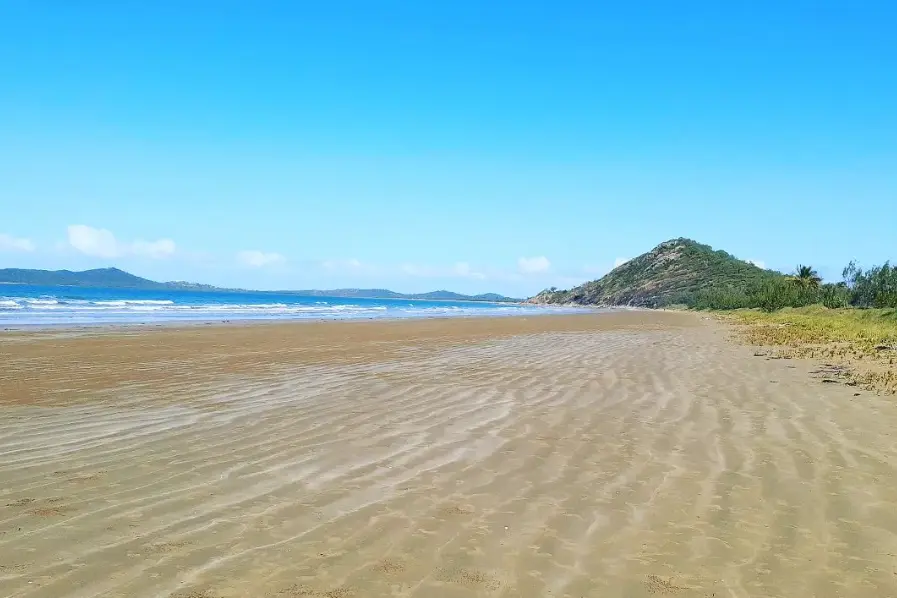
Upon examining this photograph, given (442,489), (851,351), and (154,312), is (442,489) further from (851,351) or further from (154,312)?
(154,312)

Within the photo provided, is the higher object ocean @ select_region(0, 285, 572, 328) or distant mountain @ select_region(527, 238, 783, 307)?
distant mountain @ select_region(527, 238, 783, 307)

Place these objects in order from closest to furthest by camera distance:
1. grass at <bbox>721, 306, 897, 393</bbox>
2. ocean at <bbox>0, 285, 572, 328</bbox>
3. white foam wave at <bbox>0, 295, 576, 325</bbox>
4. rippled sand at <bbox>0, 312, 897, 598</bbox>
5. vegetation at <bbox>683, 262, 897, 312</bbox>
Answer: rippled sand at <bbox>0, 312, 897, 598</bbox> → grass at <bbox>721, 306, 897, 393</bbox> → ocean at <bbox>0, 285, 572, 328</bbox> → white foam wave at <bbox>0, 295, 576, 325</bbox> → vegetation at <bbox>683, 262, 897, 312</bbox>

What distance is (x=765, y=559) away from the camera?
4.35m

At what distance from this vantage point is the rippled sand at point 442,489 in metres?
4.05

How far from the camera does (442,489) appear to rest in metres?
5.85

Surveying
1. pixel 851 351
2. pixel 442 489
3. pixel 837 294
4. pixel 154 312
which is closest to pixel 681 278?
pixel 837 294

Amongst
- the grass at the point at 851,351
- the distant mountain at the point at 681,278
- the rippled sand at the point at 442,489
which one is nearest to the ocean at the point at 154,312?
the rippled sand at the point at 442,489

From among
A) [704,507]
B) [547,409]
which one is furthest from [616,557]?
[547,409]

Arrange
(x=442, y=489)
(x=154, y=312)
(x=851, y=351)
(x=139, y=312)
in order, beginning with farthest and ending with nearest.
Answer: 1. (x=154, y=312)
2. (x=139, y=312)
3. (x=851, y=351)
4. (x=442, y=489)

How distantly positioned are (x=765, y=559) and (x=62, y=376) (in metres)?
13.4

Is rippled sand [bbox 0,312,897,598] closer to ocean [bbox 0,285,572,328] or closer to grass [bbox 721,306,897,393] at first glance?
grass [bbox 721,306,897,393]

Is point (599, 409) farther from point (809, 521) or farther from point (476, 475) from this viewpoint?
point (809, 521)

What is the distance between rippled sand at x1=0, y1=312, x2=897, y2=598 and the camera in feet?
13.3

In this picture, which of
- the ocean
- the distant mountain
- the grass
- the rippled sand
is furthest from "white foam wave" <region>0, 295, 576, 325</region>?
the distant mountain
